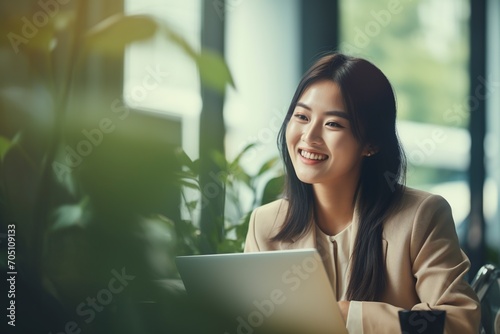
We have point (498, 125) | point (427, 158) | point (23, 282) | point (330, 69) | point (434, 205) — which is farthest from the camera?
point (498, 125)

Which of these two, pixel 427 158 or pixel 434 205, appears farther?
→ pixel 427 158

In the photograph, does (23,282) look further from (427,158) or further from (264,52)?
(427,158)

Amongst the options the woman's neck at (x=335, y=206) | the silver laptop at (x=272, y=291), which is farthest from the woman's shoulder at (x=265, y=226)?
the silver laptop at (x=272, y=291)

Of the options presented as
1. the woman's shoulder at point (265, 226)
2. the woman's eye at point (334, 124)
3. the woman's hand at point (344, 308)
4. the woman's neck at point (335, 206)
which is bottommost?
the woman's hand at point (344, 308)

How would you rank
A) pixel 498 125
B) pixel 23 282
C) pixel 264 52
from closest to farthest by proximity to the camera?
pixel 23 282 < pixel 264 52 < pixel 498 125

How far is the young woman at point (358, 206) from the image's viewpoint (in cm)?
168

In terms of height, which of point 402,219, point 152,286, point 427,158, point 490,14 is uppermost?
point 490,14

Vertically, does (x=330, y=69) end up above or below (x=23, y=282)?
above

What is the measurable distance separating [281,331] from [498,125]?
11.3 feet

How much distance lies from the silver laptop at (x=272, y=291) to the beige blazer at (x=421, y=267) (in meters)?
0.25

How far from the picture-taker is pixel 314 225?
1860mm

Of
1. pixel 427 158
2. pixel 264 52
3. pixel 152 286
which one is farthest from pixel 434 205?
pixel 427 158

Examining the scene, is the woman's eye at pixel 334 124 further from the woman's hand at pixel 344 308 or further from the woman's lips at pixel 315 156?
the woman's hand at pixel 344 308

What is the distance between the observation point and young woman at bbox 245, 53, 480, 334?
1681 mm
